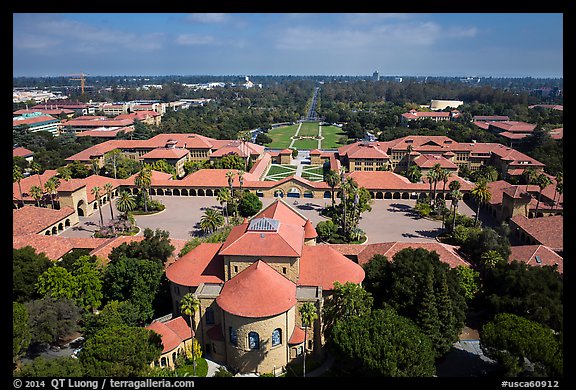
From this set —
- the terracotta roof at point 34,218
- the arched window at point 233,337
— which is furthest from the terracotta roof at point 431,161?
the terracotta roof at point 34,218

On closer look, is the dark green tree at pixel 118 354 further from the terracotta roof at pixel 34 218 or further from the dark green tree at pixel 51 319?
the terracotta roof at pixel 34 218

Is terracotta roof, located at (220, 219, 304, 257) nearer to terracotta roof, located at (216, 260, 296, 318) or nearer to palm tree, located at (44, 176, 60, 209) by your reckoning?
terracotta roof, located at (216, 260, 296, 318)

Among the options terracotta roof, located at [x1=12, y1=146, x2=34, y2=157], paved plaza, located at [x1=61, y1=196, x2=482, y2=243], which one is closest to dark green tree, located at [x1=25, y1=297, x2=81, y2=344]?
paved plaza, located at [x1=61, y1=196, x2=482, y2=243]

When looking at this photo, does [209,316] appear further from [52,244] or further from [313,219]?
[313,219]

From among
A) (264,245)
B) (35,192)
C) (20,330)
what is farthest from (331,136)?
(20,330)
